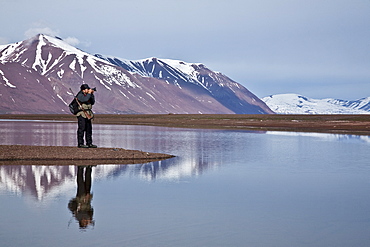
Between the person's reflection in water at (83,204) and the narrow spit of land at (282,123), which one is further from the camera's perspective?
the narrow spit of land at (282,123)

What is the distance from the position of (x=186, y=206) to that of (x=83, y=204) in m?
2.80

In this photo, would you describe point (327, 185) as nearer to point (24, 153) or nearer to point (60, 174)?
point (60, 174)

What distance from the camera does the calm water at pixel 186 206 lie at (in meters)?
10.8

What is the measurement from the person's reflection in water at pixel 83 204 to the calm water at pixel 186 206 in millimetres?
33

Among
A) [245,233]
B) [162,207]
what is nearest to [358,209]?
[245,233]

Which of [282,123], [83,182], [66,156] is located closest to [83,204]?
[83,182]

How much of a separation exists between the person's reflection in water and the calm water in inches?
1.3

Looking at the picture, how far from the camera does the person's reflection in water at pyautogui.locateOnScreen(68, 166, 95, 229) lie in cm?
1208

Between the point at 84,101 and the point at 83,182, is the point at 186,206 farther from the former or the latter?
the point at 84,101

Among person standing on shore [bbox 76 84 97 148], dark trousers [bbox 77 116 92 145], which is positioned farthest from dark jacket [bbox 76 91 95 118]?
dark trousers [bbox 77 116 92 145]

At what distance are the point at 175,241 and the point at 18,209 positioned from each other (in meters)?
4.78

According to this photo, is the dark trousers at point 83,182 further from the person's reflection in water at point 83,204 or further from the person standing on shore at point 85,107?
the person standing on shore at point 85,107

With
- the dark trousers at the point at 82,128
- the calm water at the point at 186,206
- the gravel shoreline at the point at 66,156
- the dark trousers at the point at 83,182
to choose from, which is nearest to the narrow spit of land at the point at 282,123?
the gravel shoreline at the point at 66,156

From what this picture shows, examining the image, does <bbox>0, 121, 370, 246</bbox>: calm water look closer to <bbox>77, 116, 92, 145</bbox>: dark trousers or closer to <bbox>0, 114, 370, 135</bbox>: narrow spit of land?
<bbox>77, 116, 92, 145</bbox>: dark trousers
